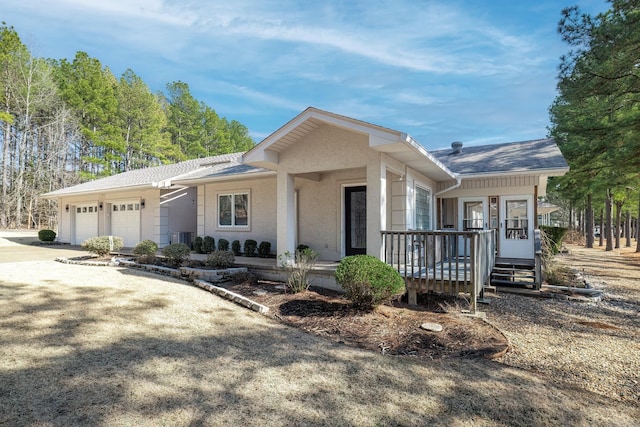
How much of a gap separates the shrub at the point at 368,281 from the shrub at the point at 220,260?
4003 millimetres

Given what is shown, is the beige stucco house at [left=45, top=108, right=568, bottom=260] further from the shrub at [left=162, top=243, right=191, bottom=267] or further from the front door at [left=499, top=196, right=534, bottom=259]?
the shrub at [left=162, top=243, right=191, bottom=267]

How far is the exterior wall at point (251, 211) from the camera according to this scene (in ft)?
38.2

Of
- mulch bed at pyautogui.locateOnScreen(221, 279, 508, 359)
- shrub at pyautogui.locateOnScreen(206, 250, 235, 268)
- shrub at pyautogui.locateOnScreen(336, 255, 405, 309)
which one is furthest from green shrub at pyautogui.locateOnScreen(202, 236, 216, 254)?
shrub at pyautogui.locateOnScreen(336, 255, 405, 309)

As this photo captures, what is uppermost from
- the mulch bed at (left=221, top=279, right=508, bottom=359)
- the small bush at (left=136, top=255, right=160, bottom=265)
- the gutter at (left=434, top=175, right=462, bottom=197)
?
the gutter at (left=434, top=175, right=462, bottom=197)

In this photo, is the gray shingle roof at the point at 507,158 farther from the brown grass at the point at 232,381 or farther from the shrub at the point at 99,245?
the shrub at the point at 99,245

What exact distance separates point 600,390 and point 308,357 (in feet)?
10.6

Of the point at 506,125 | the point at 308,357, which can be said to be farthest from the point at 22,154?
the point at 506,125

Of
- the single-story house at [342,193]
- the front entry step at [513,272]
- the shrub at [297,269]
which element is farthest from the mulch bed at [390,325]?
the front entry step at [513,272]

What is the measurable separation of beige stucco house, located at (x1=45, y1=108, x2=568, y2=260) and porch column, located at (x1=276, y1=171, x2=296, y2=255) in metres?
0.02

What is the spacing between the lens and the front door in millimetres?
10750

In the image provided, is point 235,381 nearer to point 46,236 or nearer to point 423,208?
point 423,208

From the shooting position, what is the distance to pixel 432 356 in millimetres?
4492

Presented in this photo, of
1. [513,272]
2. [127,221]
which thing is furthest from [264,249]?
[127,221]

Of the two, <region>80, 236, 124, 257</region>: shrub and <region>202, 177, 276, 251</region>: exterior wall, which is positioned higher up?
<region>202, 177, 276, 251</region>: exterior wall
